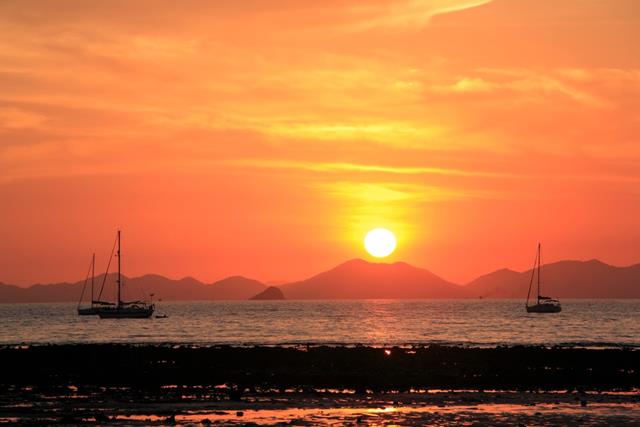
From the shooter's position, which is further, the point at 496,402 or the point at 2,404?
the point at 496,402

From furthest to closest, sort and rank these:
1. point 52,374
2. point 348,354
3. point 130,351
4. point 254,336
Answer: point 254,336, point 130,351, point 348,354, point 52,374

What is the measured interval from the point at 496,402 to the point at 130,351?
44447mm

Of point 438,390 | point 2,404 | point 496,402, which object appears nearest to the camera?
point 2,404

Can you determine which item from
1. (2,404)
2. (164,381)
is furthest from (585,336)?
(2,404)

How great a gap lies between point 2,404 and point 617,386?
31013 mm

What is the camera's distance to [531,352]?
76562mm

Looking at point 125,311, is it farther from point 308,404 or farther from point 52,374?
point 308,404

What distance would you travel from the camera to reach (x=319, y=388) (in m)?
46.2

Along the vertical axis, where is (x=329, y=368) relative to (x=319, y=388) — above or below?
above

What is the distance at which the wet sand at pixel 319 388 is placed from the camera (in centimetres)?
3523

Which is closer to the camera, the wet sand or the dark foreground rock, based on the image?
the wet sand

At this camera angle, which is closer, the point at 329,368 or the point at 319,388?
the point at 319,388

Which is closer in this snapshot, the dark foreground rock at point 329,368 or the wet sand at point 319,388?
the wet sand at point 319,388

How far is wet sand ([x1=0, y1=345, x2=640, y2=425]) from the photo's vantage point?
35.2m
